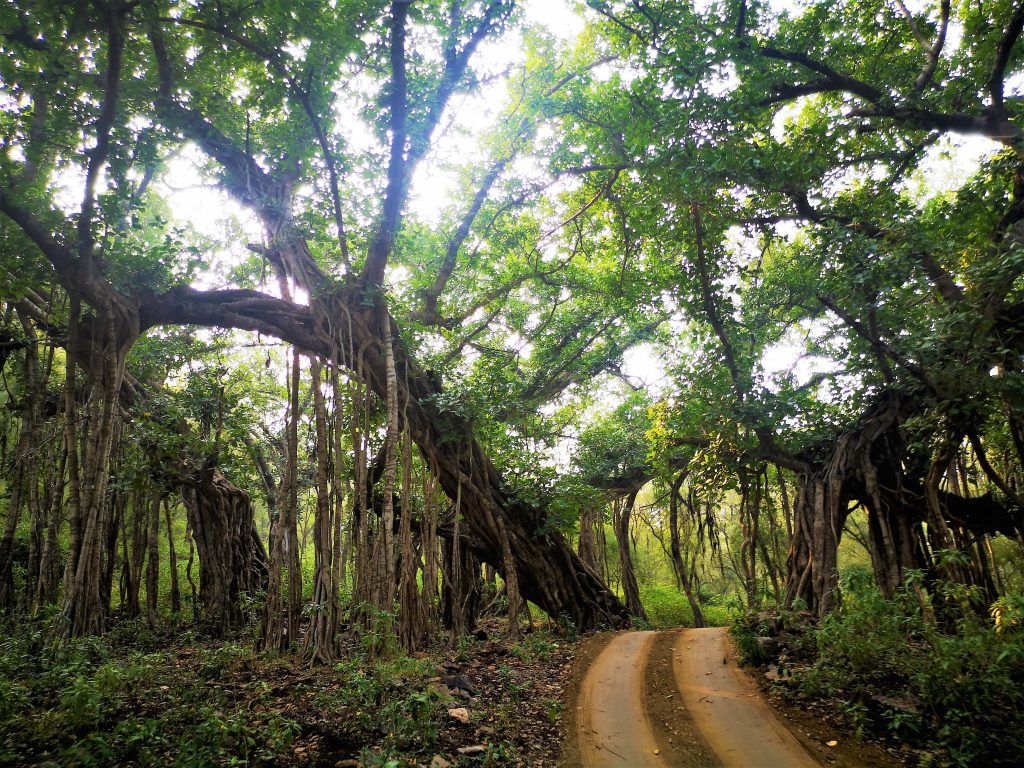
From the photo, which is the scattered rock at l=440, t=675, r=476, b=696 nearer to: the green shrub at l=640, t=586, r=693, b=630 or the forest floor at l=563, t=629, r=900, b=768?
the forest floor at l=563, t=629, r=900, b=768

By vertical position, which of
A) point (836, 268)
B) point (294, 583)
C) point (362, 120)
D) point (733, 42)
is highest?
point (362, 120)

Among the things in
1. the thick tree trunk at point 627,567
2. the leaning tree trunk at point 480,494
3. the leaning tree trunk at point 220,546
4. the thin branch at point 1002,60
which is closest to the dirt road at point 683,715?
the leaning tree trunk at point 480,494

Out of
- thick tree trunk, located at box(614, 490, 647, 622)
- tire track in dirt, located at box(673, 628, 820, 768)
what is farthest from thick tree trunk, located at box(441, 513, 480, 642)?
tire track in dirt, located at box(673, 628, 820, 768)

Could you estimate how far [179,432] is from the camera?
8492mm

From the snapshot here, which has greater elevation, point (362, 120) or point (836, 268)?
point (362, 120)

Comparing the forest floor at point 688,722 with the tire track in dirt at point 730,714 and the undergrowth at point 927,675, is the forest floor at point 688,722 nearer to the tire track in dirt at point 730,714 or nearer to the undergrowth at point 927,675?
the tire track in dirt at point 730,714

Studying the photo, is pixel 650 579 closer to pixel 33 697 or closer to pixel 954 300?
pixel 954 300

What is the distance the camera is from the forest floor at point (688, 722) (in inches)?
150

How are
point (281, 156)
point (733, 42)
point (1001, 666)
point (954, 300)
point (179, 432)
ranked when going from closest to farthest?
point (1001, 666) → point (733, 42) → point (954, 300) → point (281, 156) → point (179, 432)

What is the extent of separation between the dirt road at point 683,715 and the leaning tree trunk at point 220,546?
20.1 feet

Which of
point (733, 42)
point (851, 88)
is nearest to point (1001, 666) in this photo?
point (733, 42)

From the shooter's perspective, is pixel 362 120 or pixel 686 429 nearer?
pixel 362 120

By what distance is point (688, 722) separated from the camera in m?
4.50

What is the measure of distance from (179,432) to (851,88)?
1000 centimetres
